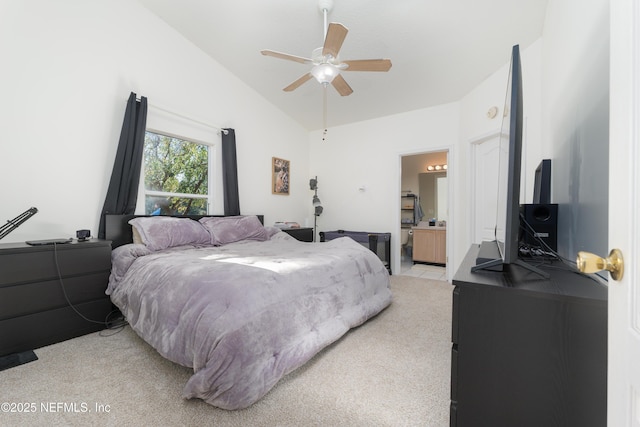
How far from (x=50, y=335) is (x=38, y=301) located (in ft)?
0.92

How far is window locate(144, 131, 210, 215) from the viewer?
3.18 meters

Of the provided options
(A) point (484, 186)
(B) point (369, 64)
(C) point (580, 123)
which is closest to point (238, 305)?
(C) point (580, 123)

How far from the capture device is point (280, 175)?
15.8 feet

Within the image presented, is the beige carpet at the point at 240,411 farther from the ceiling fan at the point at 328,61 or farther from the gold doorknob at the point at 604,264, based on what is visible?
the ceiling fan at the point at 328,61

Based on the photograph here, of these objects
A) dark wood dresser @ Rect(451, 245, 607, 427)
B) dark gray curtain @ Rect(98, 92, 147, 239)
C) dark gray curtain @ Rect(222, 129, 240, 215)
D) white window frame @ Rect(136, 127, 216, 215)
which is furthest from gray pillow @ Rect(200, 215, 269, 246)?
dark wood dresser @ Rect(451, 245, 607, 427)

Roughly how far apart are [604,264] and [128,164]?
3.44 metres

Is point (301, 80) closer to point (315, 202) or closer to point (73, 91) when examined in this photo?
point (73, 91)

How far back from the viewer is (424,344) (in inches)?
82.8

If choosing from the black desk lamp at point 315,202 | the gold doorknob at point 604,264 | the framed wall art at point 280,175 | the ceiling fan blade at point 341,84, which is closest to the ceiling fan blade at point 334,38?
the ceiling fan blade at point 341,84

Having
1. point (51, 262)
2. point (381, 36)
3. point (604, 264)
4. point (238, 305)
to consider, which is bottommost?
point (238, 305)

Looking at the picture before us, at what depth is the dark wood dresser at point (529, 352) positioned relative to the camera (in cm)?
78

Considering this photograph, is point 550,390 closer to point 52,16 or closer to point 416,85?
point 416,85

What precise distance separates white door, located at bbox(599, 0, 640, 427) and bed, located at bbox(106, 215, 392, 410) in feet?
4.31

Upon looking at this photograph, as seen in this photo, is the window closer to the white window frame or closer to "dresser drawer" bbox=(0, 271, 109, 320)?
the white window frame
